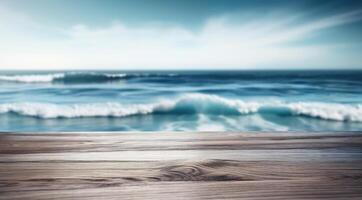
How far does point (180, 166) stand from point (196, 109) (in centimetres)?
192

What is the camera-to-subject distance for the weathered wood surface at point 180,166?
2.33 feet

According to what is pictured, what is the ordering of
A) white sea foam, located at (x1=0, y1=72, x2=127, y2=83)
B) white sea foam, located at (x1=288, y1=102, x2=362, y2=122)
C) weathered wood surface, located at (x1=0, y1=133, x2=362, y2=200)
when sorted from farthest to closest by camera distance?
white sea foam, located at (x1=288, y1=102, x2=362, y2=122), white sea foam, located at (x1=0, y1=72, x2=127, y2=83), weathered wood surface, located at (x1=0, y1=133, x2=362, y2=200)

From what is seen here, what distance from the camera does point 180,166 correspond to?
869 mm

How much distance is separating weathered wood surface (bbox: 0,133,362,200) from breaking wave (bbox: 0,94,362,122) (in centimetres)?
157

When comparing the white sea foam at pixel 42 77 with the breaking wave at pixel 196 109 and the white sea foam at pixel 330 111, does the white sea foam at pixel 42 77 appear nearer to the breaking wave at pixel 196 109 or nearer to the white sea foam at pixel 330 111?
the breaking wave at pixel 196 109

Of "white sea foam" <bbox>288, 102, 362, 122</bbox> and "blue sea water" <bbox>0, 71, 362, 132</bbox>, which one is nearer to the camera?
"blue sea water" <bbox>0, 71, 362, 132</bbox>

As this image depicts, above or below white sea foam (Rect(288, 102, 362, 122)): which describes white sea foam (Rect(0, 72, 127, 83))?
above

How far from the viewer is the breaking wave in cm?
268

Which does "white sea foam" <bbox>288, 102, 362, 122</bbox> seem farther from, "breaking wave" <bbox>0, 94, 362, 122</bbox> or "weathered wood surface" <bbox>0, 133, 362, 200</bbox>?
"weathered wood surface" <bbox>0, 133, 362, 200</bbox>

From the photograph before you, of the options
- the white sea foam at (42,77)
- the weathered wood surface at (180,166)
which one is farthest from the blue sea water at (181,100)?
the weathered wood surface at (180,166)

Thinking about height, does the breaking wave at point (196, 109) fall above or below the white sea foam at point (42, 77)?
below

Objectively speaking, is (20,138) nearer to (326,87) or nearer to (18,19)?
(18,19)

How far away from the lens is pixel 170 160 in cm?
93

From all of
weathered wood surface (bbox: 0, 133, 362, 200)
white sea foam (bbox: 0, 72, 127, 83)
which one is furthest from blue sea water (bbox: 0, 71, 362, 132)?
weathered wood surface (bbox: 0, 133, 362, 200)
